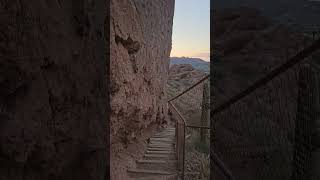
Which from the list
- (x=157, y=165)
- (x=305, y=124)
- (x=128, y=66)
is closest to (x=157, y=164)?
(x=157, y=165)

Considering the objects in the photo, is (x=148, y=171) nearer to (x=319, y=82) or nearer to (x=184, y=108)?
(x=319, y=82)

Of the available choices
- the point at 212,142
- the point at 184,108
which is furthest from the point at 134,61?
the point at 184,108

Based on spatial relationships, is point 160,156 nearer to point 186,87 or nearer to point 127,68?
point 127,68

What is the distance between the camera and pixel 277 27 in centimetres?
179

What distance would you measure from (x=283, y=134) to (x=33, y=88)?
104cm

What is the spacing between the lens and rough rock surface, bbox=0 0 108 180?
1.56m

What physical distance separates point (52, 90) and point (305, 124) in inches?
37.8

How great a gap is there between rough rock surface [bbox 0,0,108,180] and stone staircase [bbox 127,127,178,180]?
143 cm

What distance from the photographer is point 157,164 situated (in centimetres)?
389

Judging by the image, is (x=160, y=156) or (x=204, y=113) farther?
(x=204, y=113)

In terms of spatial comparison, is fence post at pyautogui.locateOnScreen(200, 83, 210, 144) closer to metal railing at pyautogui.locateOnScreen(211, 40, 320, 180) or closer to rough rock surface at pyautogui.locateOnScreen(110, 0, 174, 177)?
rough rock surface at pyautogui.locateOnScreen(110, 0, 174, 177)

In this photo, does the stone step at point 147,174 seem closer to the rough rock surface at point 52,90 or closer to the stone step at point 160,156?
the stone step at point 160,156

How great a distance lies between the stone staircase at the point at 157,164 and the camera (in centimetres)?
344

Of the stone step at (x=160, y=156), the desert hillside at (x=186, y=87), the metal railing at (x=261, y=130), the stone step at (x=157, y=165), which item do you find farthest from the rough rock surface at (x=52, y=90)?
the desert hillside at (x=186, y=87)
